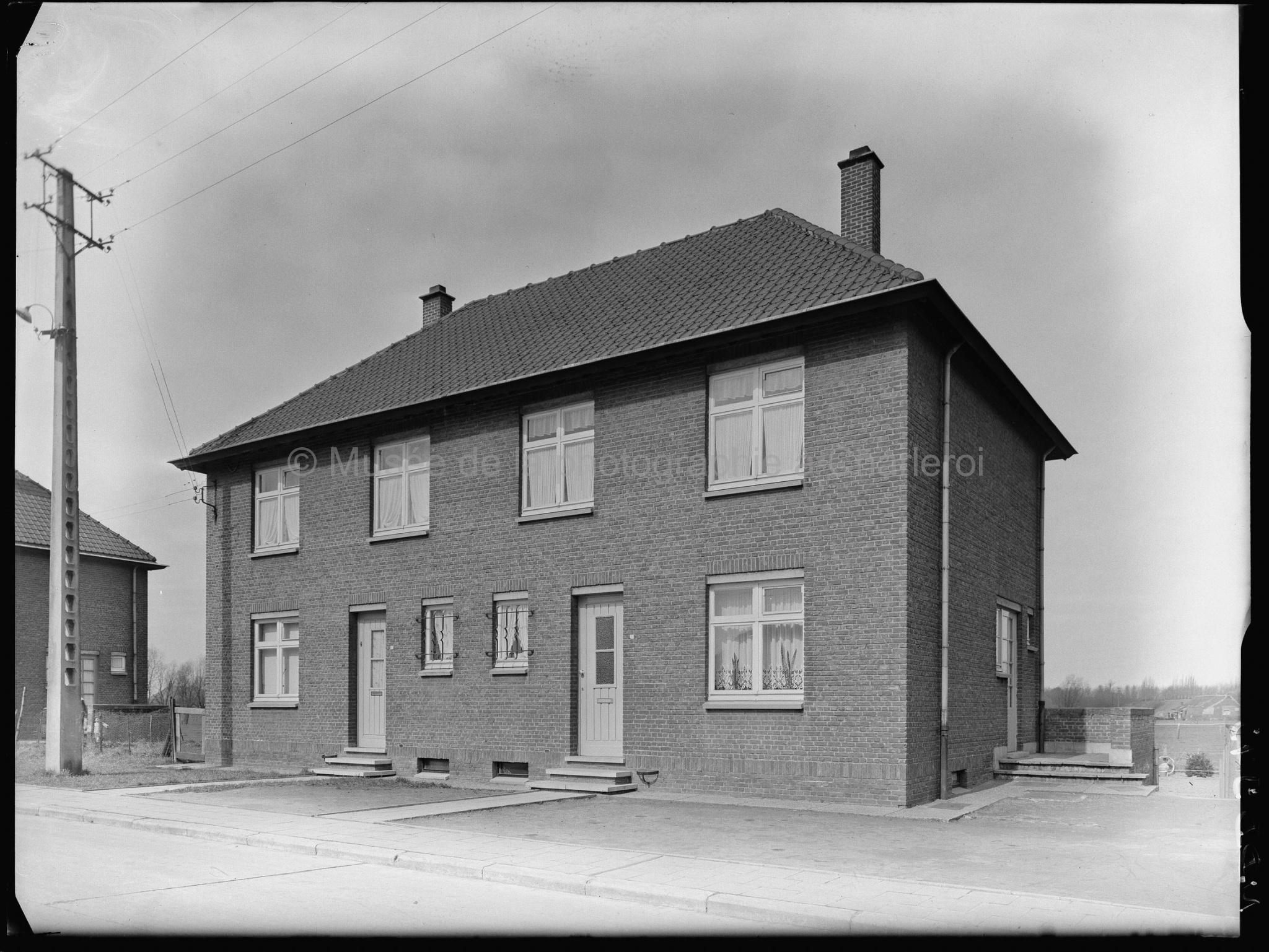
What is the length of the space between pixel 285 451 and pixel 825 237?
35.9ft

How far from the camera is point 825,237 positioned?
54.3 feet

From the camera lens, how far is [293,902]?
7844 mm

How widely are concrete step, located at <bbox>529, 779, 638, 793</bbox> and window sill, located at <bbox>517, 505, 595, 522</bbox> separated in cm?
384

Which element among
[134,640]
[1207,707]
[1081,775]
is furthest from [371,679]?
[134,640]

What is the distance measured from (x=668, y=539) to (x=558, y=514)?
203cm

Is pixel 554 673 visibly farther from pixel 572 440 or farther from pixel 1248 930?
pixel 1248 930

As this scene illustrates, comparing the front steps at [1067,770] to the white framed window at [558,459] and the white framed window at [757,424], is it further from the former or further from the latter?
the white framed window at [558,459]

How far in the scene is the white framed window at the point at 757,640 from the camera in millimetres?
14758

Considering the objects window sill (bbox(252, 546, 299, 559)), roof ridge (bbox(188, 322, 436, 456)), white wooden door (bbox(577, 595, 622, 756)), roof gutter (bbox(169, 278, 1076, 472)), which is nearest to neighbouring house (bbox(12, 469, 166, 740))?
roof ridge (bbox(188, 322, 436, 456))

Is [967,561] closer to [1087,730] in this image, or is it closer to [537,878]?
[1087,730]

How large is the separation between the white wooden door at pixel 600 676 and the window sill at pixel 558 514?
127cm

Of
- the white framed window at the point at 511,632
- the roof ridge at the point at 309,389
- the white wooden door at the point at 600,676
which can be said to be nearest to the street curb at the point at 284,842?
Result: the white wooden door at the point at 600,676

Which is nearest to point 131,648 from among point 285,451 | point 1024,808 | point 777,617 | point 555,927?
point 285,451

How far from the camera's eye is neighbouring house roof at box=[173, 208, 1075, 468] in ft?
50.6
